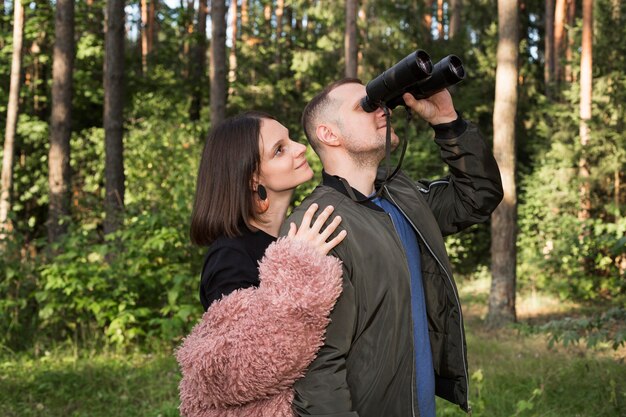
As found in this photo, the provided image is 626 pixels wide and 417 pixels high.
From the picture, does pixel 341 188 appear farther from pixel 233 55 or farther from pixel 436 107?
pixel 233 55

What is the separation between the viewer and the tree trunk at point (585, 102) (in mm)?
13617

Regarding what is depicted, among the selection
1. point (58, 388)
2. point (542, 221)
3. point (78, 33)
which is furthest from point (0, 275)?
point (78, 33)

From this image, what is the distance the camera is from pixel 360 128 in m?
2.33

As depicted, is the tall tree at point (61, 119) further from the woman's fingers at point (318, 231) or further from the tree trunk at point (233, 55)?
the woman's fingers at point (318, 231)

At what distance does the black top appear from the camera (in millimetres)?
2279

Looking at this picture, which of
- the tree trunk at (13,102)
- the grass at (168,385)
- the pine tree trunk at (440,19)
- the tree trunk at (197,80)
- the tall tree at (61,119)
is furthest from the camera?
the pine tree trunk at (440,19)

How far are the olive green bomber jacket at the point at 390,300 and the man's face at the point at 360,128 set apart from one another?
123 millimetres

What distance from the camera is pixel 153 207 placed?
880 centimetres

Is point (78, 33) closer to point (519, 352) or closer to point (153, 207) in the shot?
point (153, 207)

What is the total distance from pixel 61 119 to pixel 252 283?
1030cm

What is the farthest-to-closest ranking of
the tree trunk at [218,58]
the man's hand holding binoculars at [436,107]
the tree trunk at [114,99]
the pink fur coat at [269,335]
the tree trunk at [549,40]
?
the tree trunk at [549,40] < the tree trunk at [218,58] < the tree trunk at [114,99] < the man's hand holding binoculars at [436,107] < the pink fur coat at [269,335]

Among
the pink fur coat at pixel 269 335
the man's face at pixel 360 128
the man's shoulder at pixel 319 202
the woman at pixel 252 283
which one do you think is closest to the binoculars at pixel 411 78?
the man's face at pixel 360 128

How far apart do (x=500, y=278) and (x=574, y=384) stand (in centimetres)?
429

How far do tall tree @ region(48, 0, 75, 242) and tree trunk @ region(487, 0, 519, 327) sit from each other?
20.3 feet
